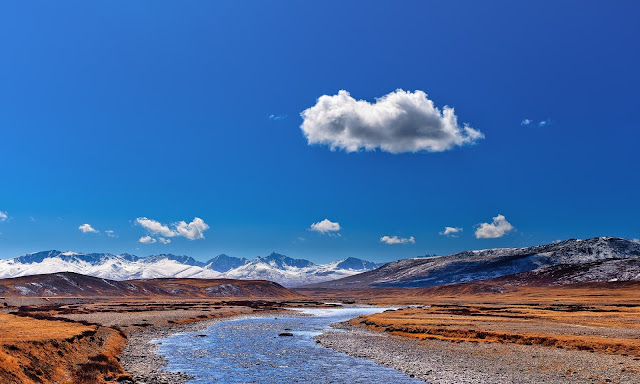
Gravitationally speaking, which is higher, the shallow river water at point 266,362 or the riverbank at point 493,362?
the riverbank at point 493,362

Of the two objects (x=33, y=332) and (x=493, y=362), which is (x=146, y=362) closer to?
(x=33, y=332)

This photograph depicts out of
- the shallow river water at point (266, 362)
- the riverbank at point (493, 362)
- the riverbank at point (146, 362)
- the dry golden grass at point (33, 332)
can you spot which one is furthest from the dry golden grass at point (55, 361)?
the riverbank at point (493, 362)

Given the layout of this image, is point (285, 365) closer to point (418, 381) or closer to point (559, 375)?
point (418, 381)

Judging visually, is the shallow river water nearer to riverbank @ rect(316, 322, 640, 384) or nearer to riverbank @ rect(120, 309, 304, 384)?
riverbank @ rect(120, 309, 304, 384)

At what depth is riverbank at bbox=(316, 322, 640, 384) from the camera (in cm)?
3006

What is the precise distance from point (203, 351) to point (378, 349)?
62.4 feet

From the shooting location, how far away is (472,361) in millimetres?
37219

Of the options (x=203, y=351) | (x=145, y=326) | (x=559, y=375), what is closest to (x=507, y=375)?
(x=559, y=375)

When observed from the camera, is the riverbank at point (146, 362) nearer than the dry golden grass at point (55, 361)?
No

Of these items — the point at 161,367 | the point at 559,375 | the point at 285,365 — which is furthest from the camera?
the point at 285,365

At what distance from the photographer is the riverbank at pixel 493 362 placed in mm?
30062

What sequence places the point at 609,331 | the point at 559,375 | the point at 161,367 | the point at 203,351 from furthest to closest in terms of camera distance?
the point at 609,331
the point at 203,351
the point at 161,367
the point at 559,375

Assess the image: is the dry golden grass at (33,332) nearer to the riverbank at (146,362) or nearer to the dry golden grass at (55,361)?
the dry golden grass at (55,361)

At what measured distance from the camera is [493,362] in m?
36.5
